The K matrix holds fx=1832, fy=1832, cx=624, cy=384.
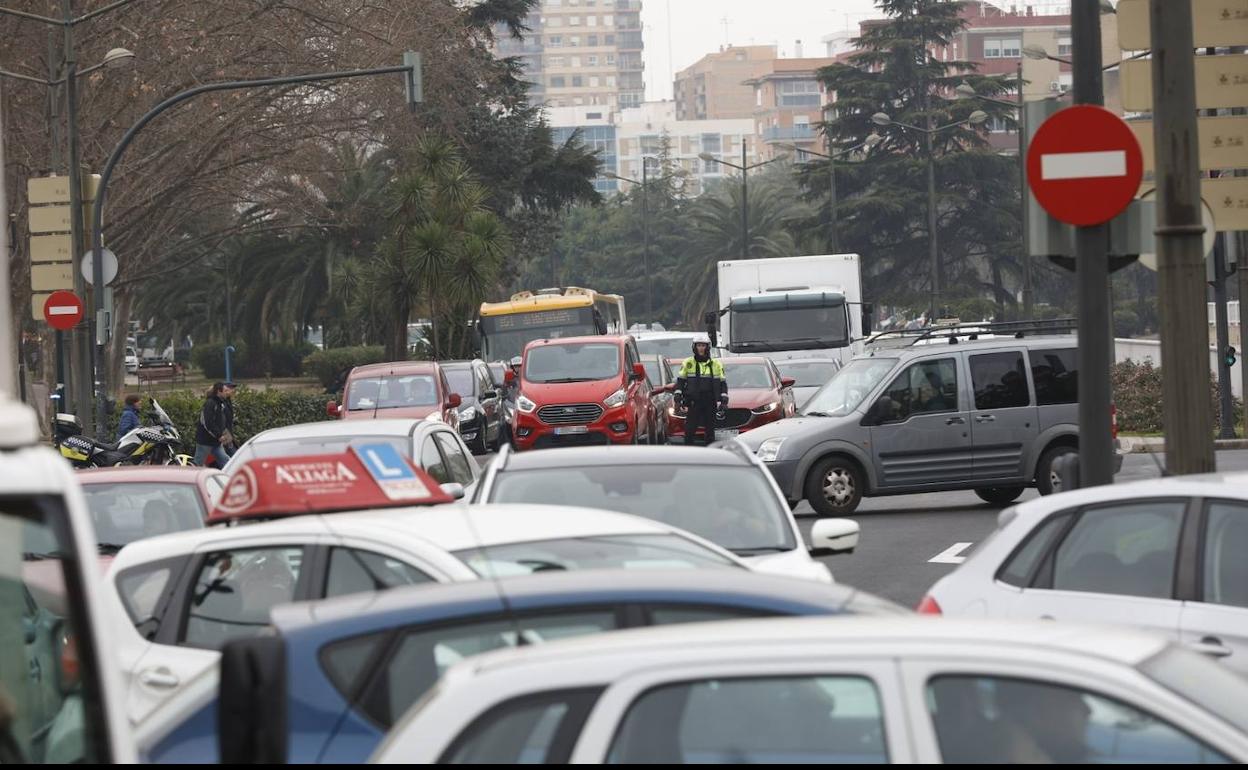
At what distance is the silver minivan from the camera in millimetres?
18328

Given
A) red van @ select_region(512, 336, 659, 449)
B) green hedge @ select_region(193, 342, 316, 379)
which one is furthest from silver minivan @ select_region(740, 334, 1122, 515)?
green hedge @ select_region(193, 342, 316, 379)

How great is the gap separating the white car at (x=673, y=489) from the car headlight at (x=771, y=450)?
8.79 m

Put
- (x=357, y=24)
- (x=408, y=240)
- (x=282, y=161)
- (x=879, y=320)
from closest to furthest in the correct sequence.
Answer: (x=357, y=24) → (x=282, y=161) → (x=408, y=240) → (x=879, y=320)

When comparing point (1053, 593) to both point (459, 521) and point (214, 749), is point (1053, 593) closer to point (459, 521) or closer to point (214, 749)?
point (459, 521)

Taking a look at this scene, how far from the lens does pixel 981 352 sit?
18453 mm

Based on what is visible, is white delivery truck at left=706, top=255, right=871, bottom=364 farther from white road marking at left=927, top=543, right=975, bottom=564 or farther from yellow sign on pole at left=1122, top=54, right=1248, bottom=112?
yellow sign on pole at left=1122, top=54, right=1248, bottom=112

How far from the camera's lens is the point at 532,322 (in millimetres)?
37281

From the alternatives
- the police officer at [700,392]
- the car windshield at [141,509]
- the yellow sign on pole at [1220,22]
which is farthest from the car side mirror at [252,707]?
the police officer at [700,392]

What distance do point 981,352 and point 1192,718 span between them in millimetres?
15326

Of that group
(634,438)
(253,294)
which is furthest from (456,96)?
(634,438)

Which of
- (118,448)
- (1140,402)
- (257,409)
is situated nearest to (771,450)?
(118,448)

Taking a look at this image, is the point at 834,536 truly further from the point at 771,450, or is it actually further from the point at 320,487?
the point at 771,450

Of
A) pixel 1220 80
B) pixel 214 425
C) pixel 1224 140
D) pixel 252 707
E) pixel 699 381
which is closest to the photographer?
pixel 252 707

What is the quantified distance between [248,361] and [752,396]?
45365mm
